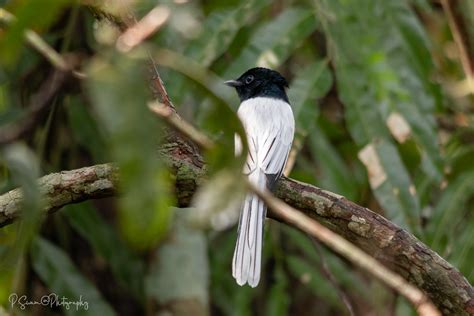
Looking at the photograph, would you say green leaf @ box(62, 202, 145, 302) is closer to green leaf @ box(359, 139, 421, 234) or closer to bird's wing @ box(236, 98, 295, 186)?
bird's wing @ box(236, 98, 295, 186)

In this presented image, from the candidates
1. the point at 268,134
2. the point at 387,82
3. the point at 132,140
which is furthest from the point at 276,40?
the point at 132,140

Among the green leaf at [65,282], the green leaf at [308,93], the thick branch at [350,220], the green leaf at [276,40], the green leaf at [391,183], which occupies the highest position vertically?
the green leaf at [276,40]

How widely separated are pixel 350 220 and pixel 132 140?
6.66ft

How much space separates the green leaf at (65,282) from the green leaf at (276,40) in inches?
53.8

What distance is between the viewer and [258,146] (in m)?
4.67

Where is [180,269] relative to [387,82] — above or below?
below

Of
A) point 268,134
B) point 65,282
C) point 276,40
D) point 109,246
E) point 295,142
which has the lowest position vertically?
point 65,282

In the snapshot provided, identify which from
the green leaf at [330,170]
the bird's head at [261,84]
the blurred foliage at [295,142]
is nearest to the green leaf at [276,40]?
the blurred foliage at [295,142]

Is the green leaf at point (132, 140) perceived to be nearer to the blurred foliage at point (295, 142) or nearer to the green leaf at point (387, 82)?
the blurred foliage at point (295, 142)

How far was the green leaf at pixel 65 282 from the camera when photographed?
4.75m

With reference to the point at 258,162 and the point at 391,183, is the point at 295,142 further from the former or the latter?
the point at 391,183

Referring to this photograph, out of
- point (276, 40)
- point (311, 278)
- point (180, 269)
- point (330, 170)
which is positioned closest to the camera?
point (276, 40)

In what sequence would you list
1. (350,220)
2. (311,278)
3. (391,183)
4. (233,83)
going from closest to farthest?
(350,220) → (391,183) → (233,83) → (311,278)

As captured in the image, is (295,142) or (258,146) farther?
(258,146)
